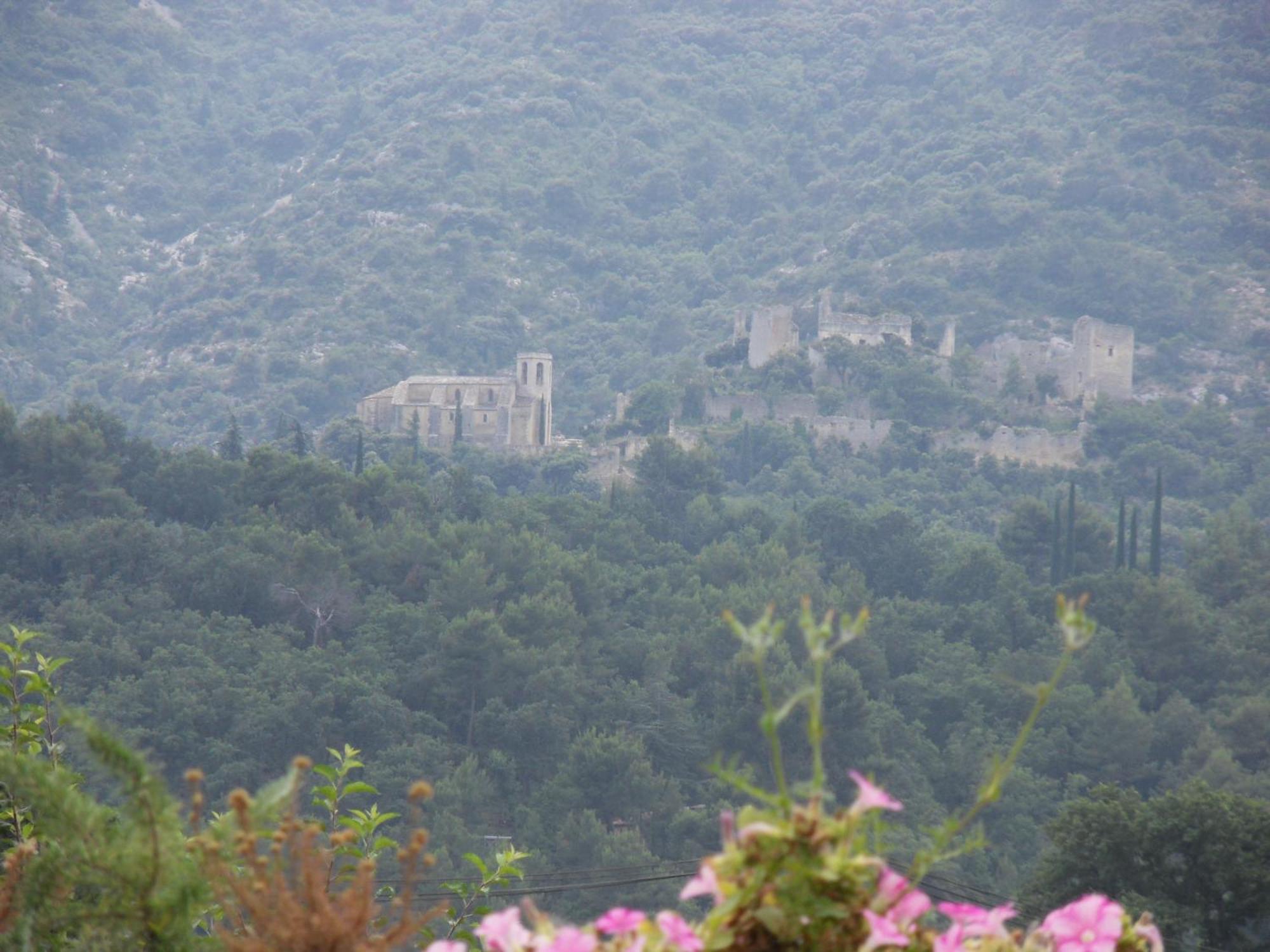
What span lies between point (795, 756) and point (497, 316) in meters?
50.1

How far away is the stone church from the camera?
54.4 metres

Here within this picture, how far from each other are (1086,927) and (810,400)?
170 feet

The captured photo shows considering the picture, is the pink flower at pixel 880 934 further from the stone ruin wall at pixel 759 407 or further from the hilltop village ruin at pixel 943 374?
the stone ruin wall at pixel 759 407

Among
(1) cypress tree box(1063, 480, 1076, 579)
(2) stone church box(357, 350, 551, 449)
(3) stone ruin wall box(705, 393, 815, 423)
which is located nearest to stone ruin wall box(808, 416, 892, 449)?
(3) stone ruin wall box(705, 393, 815, 423)

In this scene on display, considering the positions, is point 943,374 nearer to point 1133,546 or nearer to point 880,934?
point 1133,546

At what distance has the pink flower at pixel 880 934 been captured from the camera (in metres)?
1.80

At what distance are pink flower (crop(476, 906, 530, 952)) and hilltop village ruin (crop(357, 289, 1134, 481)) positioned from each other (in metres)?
46.6

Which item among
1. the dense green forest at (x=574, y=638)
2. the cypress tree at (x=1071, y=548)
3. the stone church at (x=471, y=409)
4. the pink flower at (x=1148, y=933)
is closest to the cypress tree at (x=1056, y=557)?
the cypress tree at (x=1071, y=548)

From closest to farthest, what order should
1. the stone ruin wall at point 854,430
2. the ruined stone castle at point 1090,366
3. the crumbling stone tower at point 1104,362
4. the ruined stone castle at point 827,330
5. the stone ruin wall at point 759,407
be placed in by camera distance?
the stone ruin wall at point 854,430 < the stone ruin wall at point 759,407 < the ruined stone castle at point 827,330 < the ruined stone castle at point 1090,366 < the crumbling stone tower at point 1104,362

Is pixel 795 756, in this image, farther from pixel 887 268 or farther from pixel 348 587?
pixel 887 268

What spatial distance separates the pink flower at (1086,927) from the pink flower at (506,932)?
1.86 ft

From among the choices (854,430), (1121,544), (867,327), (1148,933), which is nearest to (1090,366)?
(867,327)

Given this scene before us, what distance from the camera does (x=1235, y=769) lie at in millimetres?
26328

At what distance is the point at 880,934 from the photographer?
5.91 feet
